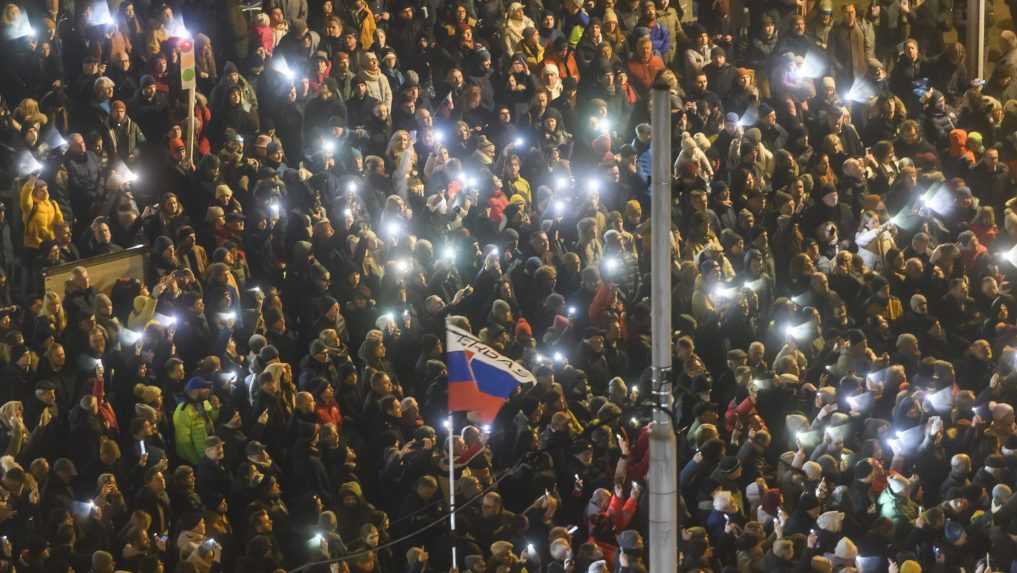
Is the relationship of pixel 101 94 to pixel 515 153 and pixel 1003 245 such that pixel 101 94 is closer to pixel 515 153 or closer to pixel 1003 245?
pixel 515 153

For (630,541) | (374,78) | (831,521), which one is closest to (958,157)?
(374,78)

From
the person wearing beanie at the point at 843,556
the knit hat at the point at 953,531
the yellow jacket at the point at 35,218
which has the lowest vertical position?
the person wearing beanie at the point at 843,556

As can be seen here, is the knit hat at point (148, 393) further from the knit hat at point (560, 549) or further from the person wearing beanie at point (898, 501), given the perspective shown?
the person wearing beanie at point (898, 501)

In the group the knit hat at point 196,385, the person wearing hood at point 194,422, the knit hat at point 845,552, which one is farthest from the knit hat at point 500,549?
the knit hat at point 196,385

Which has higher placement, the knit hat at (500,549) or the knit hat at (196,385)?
the knit hat at (196,385)

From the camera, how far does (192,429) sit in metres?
20.7

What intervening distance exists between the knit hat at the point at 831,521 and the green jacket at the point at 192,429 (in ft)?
19.4

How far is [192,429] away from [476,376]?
3.01m

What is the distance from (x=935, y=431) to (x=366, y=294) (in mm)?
6105

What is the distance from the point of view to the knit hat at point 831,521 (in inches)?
766

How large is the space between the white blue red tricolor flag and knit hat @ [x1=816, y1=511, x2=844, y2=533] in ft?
9.77

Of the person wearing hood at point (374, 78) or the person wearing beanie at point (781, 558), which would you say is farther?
the person wearing hood at point (374, 78)

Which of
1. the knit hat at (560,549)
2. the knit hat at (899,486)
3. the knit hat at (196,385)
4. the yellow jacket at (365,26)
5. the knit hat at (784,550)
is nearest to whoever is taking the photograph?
the knit hat at (784,550)

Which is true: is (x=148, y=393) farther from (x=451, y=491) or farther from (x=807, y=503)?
(x=807, y=503)
